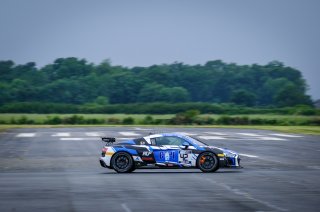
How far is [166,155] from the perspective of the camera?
2297cm

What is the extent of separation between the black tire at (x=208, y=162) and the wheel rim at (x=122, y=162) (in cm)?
227

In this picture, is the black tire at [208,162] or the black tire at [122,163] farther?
the black tire at [122,163]

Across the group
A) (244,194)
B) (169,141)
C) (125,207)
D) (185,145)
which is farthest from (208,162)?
(125,207)

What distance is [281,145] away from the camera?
3997 cm

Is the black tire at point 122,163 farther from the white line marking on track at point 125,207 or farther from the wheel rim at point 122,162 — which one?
the white line marking on track at point 125,207

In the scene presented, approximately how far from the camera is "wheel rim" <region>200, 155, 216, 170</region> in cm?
2296

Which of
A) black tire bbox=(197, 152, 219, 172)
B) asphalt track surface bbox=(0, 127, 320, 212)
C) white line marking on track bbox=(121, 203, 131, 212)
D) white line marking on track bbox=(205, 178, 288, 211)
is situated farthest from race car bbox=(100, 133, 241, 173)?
white line marking on track bbox=(121, 203, 131, 212)

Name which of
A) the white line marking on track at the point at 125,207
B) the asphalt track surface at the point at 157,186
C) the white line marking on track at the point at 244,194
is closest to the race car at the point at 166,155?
the asphalt track surface at the point at 157,186

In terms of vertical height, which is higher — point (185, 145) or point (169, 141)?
point (169, 141)

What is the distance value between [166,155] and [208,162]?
1.33 m

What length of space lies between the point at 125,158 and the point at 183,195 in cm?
662

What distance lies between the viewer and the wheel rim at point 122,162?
914 inches

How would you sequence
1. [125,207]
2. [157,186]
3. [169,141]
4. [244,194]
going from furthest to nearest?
[169,141] < [157,186] < [244,194] < [125,207]

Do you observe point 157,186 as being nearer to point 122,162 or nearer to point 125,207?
point 125,207
